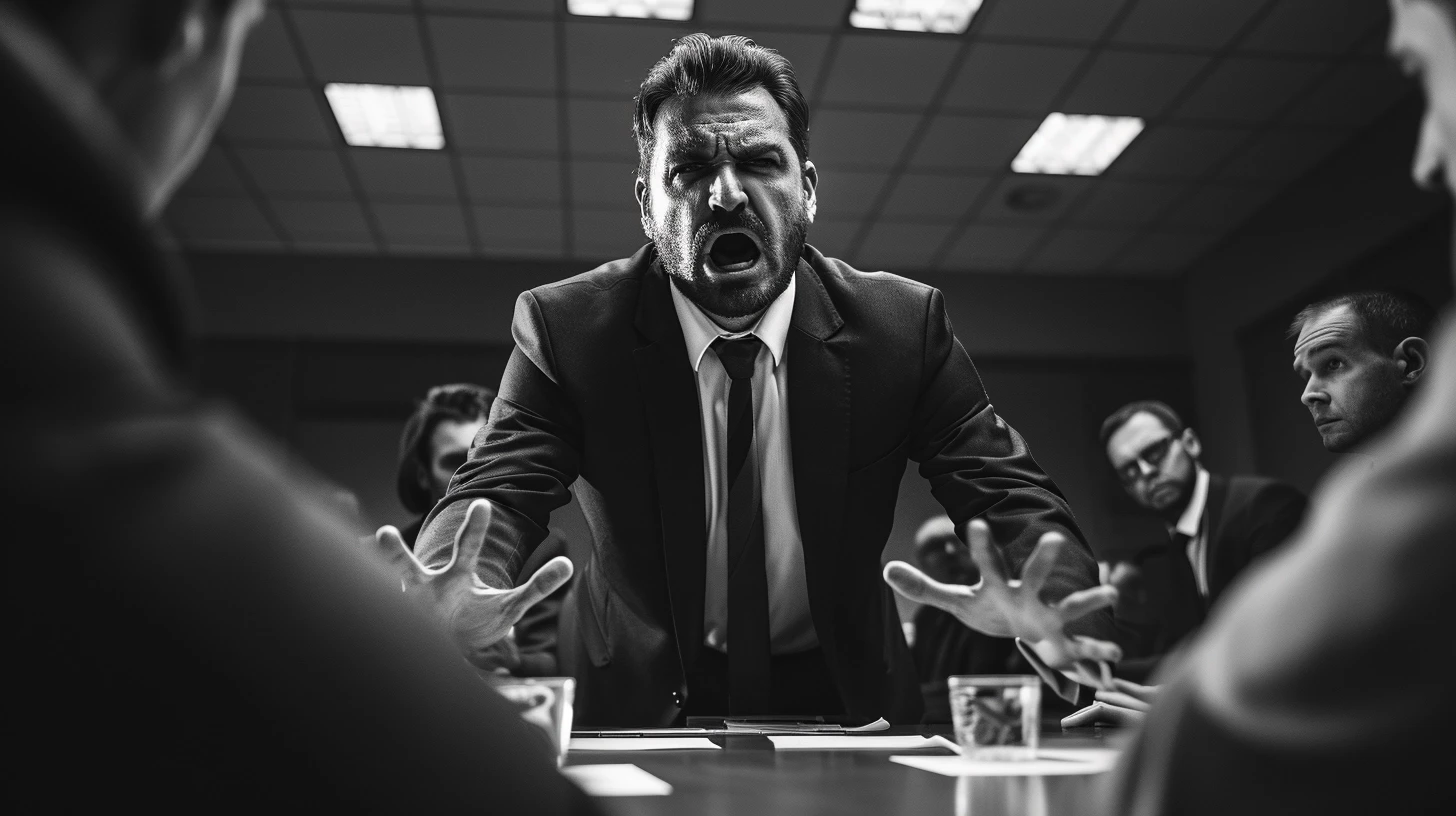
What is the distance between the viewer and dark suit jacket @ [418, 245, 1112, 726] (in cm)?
159

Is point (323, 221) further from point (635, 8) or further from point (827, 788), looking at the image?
point (827, 788)

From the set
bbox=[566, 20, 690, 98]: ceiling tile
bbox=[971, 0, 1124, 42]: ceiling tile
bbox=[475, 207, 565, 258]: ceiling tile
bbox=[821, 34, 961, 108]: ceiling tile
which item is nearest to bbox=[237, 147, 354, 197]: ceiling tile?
bbox=[475, 207, 565, 258]: ceiling tile

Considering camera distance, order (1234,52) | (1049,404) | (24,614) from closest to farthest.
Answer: (24,614) < (1234,52) < (1049,404)

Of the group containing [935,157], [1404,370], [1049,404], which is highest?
[935,157]

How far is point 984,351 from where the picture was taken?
6.46 m

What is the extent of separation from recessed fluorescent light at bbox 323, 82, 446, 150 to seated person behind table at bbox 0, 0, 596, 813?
433cm

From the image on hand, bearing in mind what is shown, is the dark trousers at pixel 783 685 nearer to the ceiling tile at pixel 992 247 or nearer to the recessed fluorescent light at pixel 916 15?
the recessed fluorescent light at pixel 916 15

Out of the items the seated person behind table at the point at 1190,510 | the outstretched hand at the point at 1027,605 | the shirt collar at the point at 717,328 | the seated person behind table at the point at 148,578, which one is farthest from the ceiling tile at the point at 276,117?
the seated person behind table at the point at 148,578

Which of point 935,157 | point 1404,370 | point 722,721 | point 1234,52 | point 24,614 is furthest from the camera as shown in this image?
point 935,157

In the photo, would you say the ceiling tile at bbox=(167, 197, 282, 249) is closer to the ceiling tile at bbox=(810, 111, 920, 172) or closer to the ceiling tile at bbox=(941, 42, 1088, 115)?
the ceiling tile at bbox=(810, 111, 920, 172)

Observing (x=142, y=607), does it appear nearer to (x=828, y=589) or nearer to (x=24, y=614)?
(x=24, y=614)

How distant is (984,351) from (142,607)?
6409mm

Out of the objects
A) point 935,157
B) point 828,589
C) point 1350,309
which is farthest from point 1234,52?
point 828,589

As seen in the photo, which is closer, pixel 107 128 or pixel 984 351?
pixel 107 128
